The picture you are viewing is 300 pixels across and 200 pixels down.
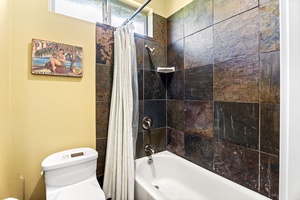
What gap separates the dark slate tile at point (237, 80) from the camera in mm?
1154

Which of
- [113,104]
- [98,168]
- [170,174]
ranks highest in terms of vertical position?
[113,104]

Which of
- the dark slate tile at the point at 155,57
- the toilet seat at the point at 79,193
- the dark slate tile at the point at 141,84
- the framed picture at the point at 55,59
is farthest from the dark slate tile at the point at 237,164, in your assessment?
the framed picture at the point at 55,59

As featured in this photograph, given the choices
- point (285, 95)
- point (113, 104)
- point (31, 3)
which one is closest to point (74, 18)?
point (31, 3)

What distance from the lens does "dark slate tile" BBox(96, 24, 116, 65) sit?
1523mm

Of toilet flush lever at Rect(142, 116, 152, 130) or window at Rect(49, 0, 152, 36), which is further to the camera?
toilet flush lever at Rect(142, 116, 152, 130)

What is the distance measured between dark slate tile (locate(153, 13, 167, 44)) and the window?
7cm

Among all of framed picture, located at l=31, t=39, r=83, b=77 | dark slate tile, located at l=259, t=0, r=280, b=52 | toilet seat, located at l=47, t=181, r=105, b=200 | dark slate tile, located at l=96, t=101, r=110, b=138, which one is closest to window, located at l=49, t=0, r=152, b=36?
framed picture, located at l=31, t=39, r=83, b=77

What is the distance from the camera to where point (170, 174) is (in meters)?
1.92

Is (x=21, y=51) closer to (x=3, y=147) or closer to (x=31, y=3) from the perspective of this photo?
(x=31, y=3)

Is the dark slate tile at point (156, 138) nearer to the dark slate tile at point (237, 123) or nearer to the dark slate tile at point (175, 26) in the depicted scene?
the dark slate tile at point (237, 123)

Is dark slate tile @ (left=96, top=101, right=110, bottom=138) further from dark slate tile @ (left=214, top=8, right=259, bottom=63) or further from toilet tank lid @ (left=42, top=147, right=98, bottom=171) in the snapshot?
dark slate tile @ (left=214, top=8, right=259, bottom=63)

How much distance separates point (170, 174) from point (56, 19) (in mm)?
2198

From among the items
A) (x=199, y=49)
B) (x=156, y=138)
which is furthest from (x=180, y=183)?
(x=199, y=49)

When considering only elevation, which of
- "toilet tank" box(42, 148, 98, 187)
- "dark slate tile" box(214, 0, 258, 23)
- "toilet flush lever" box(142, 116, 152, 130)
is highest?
"dark slate tile" box(214, 0, 258, 23)
